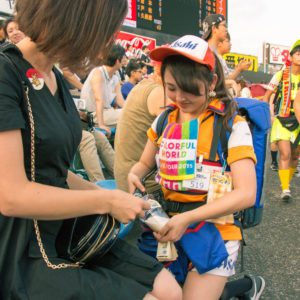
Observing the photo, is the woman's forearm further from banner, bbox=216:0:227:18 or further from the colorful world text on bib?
banner, bbox=216:0:227:18

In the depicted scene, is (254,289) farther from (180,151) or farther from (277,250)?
(277,250)

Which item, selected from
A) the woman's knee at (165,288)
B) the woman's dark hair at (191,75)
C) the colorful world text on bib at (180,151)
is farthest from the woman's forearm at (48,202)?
the woman's dark hair at (191,75)

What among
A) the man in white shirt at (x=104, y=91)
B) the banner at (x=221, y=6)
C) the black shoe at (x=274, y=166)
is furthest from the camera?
the banner at (x=221, y=6)

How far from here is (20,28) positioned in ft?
3.98

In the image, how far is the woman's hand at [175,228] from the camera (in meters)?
1.51

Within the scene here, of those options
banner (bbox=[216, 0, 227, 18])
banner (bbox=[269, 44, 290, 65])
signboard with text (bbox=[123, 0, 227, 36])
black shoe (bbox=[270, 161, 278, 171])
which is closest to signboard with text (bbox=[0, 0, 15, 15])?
black shoe (bbox=[270, 161, 278, 171])

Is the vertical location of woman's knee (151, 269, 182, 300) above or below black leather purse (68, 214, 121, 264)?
below

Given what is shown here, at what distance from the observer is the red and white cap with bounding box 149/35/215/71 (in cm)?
162

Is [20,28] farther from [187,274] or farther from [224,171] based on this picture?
[187,274]

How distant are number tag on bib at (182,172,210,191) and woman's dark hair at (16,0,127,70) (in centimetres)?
69

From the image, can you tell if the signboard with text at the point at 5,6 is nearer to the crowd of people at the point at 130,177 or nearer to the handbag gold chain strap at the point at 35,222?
the crowd of people at the point at 130,177

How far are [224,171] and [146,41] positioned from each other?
553 inches

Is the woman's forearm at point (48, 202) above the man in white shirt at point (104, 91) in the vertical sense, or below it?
below

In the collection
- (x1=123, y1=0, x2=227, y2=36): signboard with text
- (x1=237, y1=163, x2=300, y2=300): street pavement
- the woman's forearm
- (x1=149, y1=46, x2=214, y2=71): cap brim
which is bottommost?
(x1=237, y1=163, x2=300, y2=300): street pavement
